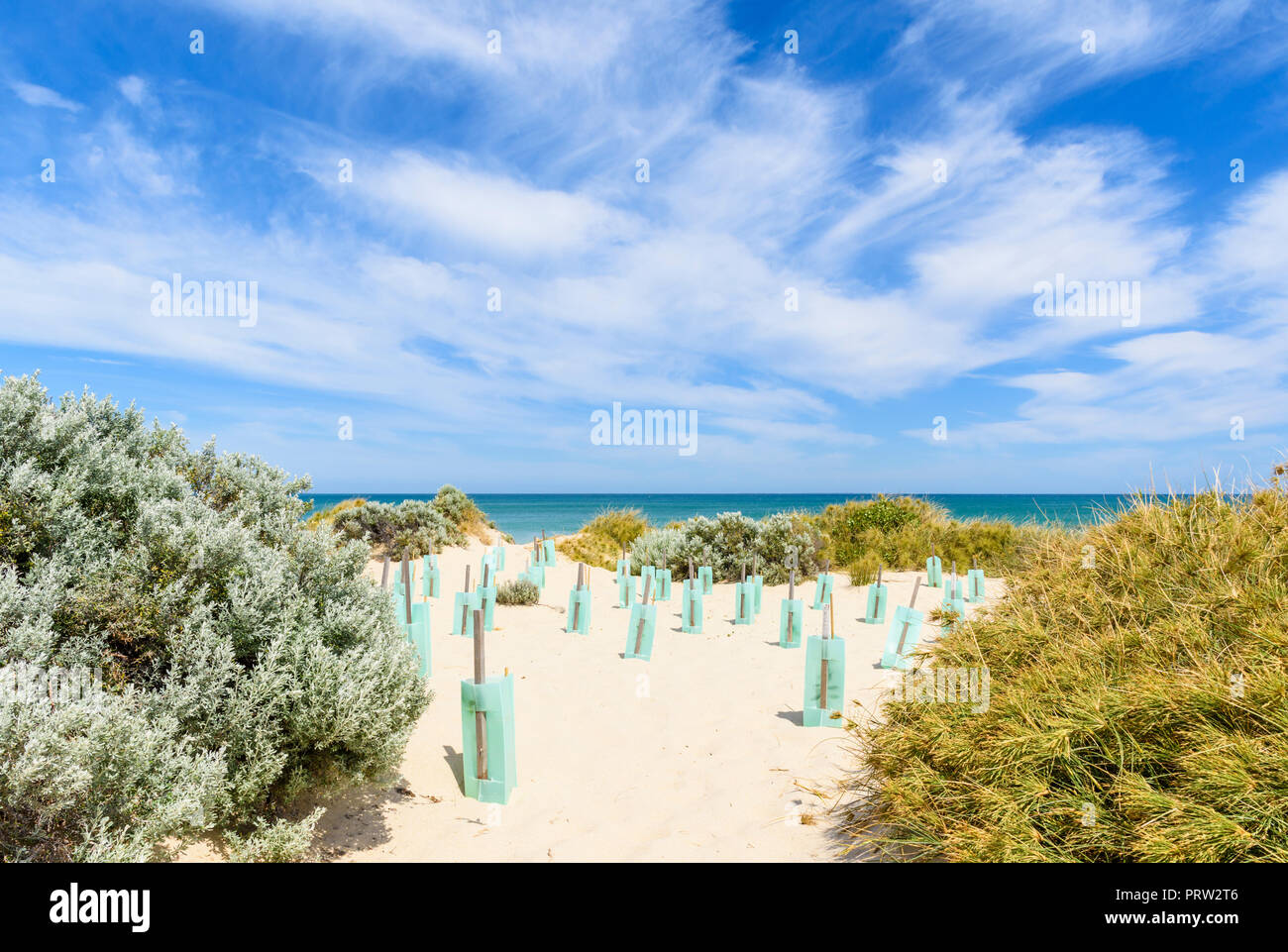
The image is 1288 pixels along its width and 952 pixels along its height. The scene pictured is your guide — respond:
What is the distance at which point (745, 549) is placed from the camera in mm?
15070

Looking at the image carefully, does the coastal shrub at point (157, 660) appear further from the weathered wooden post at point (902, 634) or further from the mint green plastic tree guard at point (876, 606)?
the mint green plastic tree guard at point (876, 606)

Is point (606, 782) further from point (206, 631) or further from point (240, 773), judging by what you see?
point (206, 631)

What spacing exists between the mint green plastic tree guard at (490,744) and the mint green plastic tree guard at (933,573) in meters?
11.4

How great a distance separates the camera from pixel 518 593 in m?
11.2

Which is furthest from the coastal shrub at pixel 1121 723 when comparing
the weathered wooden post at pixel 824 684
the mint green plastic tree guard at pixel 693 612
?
the mint green plastic tree guard at pixel 693 612

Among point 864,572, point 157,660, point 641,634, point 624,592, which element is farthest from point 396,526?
point 157,660

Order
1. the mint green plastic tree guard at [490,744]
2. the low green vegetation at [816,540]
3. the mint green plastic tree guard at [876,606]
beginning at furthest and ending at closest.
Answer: the low green vegetation at [816,540] → the mint green plastic tree guard at [876,606] → the mint green plastic tree guard at [490,744]

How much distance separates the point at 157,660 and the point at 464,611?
549cm

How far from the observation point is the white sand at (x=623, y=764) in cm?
381

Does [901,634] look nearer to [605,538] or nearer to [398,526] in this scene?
[605,538]

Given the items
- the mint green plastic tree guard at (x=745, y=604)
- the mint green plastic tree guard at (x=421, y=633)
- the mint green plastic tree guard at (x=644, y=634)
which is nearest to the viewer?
the mint green plastic tree guard at (x=421, y=633)

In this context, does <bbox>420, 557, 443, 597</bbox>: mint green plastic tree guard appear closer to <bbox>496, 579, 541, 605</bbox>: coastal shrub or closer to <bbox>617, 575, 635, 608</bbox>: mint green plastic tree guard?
<bbox>496, 579, 541, 605</bbox>: coastal shrub
